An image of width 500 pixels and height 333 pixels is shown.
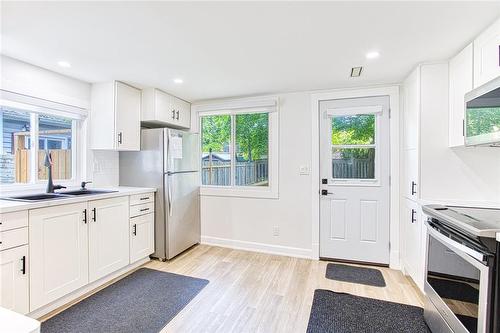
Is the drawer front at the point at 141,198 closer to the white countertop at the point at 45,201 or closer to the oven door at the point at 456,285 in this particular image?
the white countertop at the point at 45,201

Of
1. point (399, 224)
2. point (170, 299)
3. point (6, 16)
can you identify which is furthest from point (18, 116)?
point (399, 224)

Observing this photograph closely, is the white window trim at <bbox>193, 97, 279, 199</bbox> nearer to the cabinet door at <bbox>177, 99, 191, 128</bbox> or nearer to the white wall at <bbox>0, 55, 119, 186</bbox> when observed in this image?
the cabinet door at <bbox>177, 99, 191, 128</bbox>

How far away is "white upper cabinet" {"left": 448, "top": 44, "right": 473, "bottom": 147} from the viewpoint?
2.01m

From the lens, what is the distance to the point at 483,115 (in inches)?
69.5

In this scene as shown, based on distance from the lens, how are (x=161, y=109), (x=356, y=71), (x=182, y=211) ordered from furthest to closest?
(x=182, y=211), (x=161, y=109), (x=356, y=71)

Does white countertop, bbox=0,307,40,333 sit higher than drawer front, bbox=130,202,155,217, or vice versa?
white countertop, bbox=0,307,40,333

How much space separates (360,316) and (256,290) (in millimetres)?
963

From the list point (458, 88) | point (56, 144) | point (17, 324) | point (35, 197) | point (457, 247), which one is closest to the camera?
point (17, 324)

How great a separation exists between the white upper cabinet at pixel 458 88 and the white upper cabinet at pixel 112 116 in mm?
3428

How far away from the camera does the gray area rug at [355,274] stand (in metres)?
2.73

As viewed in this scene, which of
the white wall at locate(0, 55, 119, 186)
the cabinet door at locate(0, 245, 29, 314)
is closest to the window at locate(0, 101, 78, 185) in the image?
the white wall at locate(0, 55, 119, 186)

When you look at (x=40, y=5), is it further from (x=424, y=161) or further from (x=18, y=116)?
(x=424, y=161)

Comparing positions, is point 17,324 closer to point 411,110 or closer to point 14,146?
point 14,146

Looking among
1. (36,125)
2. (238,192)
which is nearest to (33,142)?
(36,125)
